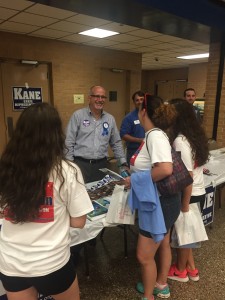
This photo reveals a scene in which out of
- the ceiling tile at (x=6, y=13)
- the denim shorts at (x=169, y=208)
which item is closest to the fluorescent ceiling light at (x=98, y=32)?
the ceiling tile at (x=6, y=13)

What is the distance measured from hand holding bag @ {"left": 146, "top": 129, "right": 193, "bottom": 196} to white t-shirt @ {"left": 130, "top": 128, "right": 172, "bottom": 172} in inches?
4.6

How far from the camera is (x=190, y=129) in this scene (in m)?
1.77

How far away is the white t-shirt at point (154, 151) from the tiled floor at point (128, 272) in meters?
1.11

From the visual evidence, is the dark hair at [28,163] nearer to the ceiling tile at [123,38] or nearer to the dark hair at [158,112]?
the dark hair at [158,112]

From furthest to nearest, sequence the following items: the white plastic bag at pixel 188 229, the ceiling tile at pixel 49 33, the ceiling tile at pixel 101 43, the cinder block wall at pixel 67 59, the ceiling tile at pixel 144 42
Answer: the ceiling tile at pixel 101 43, the ceiling tile at pixel 144 42, the cinder block wall at pixel 67 59, the ceiling tile at pixel 49 33, the white plastic bag at pixel 188 229

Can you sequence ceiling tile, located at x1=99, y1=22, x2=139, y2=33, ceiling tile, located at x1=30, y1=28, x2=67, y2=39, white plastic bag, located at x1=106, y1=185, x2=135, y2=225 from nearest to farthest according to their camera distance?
1. white plastic bag, located at x1=106, y1=185, x2=135, y2=225
2. ceiling tile, located at x1=99, y1=22, x2=139, y2=33
3. ceiling tile, located at x1=30, y1=28, x2=67, y2=39

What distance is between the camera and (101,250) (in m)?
2.54

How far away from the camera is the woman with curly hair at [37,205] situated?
0.98 meters

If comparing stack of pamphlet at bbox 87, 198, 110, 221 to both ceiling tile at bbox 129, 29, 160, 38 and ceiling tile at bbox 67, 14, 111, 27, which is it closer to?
ceiling tile at bbox 67, 14, 111, 27

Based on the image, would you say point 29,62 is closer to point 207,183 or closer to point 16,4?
point 16,4

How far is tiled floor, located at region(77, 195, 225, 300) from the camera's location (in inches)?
77.8

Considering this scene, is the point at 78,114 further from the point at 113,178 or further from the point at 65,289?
the point at 65,289

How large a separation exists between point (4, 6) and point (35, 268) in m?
3.16

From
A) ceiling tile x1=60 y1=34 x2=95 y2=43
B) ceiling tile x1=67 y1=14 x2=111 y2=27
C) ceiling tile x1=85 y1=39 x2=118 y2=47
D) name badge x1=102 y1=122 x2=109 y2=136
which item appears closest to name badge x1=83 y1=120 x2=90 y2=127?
name badge x1=102 y1=122 x2=109 y2=136
